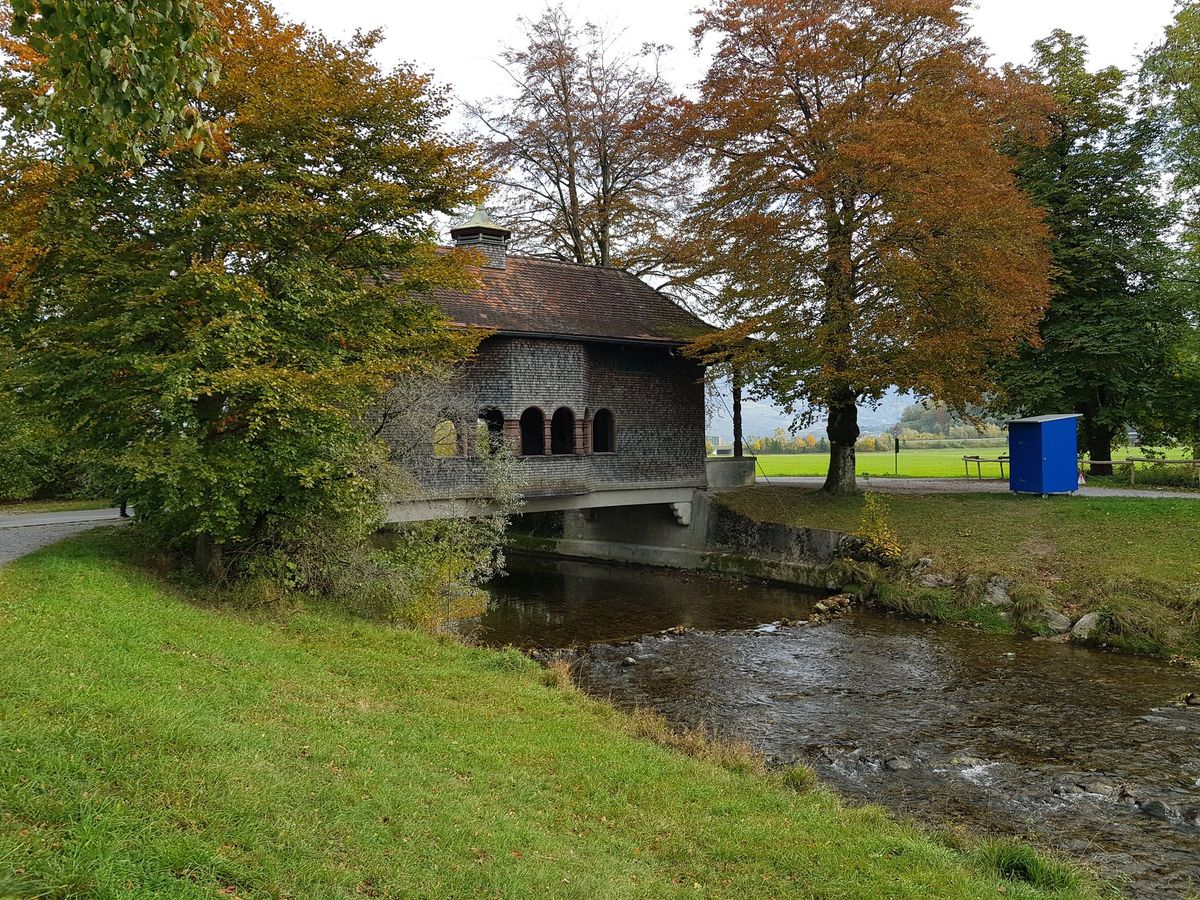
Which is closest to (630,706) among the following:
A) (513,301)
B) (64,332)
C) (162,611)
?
(162,611)

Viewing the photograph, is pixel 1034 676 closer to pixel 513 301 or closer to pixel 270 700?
pixel 270 700

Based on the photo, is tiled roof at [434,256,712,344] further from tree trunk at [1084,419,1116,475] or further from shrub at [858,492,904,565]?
tree trunk at [1084,419,1116,475]

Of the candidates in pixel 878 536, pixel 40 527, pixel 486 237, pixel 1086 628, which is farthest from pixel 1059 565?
pixel 40 527

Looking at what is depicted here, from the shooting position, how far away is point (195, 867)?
4.04m

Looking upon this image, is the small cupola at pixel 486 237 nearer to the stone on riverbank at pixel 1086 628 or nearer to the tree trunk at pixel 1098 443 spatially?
the stone on riverbank at pixel 1086 628

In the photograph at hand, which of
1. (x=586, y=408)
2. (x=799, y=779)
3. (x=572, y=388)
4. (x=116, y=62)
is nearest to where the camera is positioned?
(x=116, y=62)

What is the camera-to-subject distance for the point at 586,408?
68.4ft

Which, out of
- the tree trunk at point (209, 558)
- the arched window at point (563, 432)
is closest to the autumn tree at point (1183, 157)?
the arched window at point (563, 432)

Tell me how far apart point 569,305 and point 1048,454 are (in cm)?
1231

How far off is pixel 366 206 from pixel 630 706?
848cm

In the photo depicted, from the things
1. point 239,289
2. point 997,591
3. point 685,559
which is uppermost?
point 239,289

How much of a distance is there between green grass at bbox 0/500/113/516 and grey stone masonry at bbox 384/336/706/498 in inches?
399

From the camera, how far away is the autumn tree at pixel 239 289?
419 inches

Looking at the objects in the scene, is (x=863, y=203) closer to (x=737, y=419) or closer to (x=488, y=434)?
(x=737, y=419)
